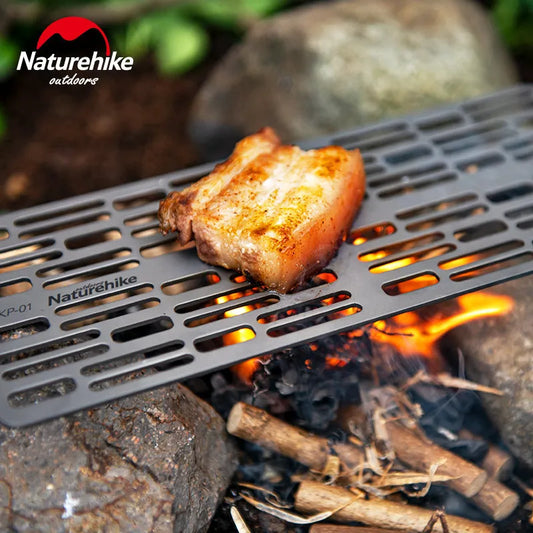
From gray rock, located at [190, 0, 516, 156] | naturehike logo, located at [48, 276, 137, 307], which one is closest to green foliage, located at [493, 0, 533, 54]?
gray rock, located at [190, 0, 516, 156]

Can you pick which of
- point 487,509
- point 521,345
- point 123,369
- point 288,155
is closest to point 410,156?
point 288,155

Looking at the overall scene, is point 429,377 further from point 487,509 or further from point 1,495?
point 1,495

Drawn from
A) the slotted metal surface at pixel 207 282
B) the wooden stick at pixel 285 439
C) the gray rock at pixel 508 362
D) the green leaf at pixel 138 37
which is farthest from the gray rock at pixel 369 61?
the wooden stick at pixel 285 439

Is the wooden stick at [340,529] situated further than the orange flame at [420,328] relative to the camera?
No

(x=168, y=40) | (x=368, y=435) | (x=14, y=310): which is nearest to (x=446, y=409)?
(x=368, y=435)

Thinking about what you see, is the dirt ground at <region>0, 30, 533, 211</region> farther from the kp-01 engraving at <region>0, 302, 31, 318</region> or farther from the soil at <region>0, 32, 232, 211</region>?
the kp-01 engraving at <region>0, 302, 31, 318</region>

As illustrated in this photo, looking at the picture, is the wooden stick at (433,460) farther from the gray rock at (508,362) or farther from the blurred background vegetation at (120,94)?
the blurred background vegetation at (120,94)
